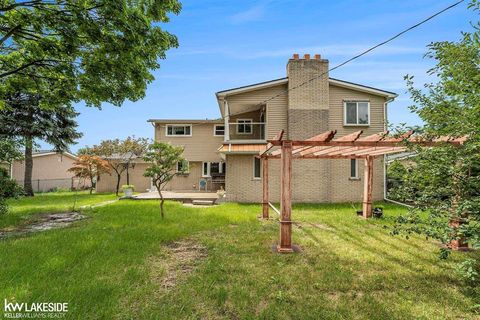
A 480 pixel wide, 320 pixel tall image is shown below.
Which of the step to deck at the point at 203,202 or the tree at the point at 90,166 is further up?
the tree at the point at 90,166

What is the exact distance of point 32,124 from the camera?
1841cm

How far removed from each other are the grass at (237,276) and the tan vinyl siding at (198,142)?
12.8m

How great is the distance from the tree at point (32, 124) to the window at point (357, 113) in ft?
62.0

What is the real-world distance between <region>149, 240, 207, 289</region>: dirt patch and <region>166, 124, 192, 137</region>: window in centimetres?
1468

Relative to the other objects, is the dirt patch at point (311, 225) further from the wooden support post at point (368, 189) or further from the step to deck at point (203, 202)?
the step to deck at point (203, 202)

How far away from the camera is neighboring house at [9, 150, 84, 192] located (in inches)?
1014

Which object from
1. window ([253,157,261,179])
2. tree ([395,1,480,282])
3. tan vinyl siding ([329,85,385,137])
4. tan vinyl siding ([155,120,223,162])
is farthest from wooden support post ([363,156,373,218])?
tan vinyl siding ([155,120,223,162])

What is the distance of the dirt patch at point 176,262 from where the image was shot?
4.49 metres

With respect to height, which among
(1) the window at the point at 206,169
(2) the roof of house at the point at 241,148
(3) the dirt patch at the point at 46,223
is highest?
(2) the roof of house at the point at 241,148

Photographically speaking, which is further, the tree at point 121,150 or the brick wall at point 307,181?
the tree at point 121,150

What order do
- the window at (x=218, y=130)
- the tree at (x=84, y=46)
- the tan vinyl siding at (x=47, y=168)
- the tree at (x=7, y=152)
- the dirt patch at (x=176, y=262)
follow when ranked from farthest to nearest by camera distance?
the tan vinyl siding at (x=47, y=168) < the window at (x=218, y=130) < the tree at (x=7, y=152) < the tree at (x=84, y=46) < the dirt patch at (x=176, y=262)

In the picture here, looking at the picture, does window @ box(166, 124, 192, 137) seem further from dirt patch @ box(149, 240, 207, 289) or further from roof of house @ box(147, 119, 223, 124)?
dirt patch @ box(149, 240, 207, 289)

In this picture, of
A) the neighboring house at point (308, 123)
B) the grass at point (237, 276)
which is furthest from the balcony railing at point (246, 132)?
the grass at point (237, 276)

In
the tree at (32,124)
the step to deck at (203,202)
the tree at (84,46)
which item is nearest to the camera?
the tree at (84,46)
